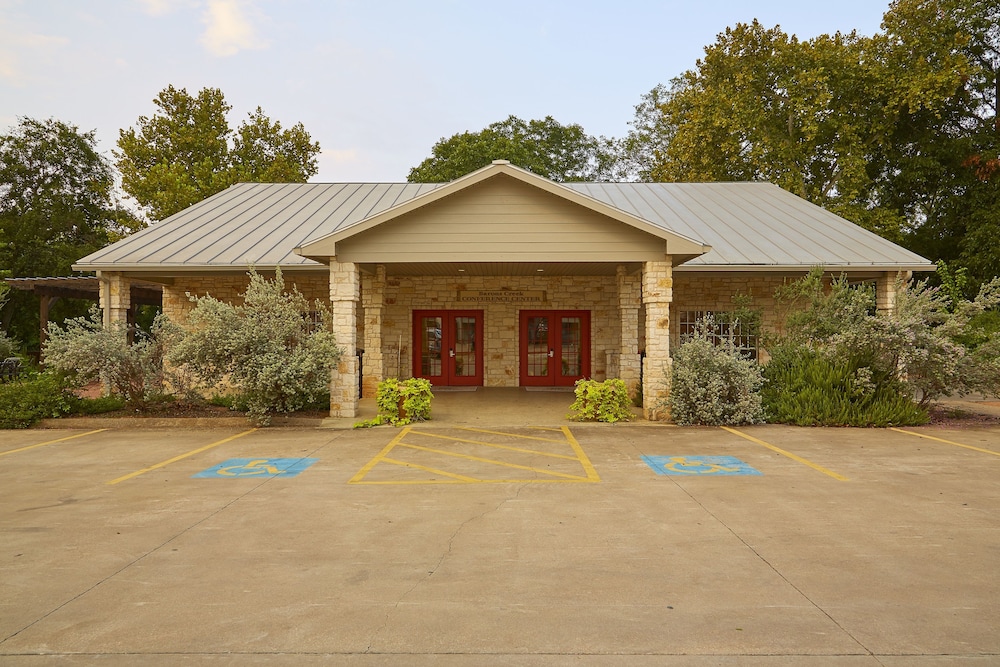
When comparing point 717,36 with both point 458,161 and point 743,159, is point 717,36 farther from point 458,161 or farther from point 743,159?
point 458,161

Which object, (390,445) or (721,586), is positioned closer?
(721,586)

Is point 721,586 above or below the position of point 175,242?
below

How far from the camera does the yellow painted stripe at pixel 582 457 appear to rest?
300 inches

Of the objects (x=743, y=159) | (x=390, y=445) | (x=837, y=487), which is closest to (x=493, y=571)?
(x=837, y=487)

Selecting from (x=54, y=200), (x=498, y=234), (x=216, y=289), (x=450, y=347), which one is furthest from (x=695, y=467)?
(x=54, y=200)

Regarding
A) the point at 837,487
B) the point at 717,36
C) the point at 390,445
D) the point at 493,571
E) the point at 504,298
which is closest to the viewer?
the point at 493,571

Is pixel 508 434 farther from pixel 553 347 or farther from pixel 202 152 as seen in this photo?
pixel 202 152

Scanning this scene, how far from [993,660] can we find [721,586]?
1465 millimetres

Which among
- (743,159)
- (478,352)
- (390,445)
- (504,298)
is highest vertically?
(743,159)

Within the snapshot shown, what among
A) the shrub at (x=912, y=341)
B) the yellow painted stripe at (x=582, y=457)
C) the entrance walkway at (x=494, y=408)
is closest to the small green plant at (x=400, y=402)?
the entrance walkway at (x=494, y=408)

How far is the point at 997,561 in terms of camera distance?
15.6ft

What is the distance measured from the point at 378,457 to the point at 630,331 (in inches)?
327

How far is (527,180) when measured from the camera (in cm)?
1156

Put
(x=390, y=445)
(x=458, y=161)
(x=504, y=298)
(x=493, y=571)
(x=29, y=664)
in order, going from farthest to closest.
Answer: (x=458, y=161) → (x=504, y=298) → (x=390, y=445) → (x=493, y=571) → (x=29, y=664)
